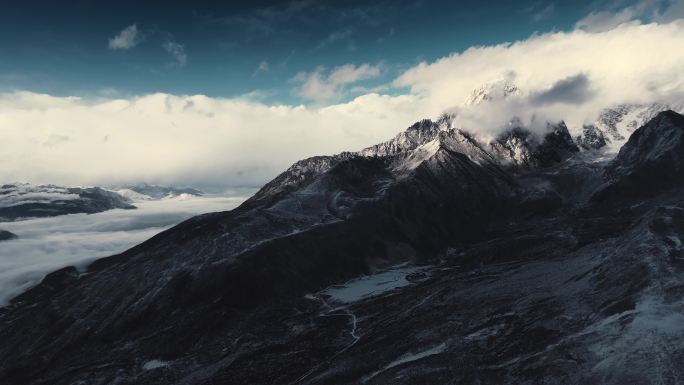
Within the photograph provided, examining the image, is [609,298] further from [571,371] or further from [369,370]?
[369,370]

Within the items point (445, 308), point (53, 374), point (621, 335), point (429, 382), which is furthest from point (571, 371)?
point (53, 374)

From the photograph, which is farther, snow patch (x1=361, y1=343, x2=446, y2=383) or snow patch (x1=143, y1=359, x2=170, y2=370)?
snow patch (x1=143, y1=359, x2=170, y2=370)

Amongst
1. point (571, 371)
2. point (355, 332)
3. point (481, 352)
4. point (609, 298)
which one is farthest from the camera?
point (355, 332)

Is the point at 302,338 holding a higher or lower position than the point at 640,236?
lower

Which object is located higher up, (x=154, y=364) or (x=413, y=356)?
(x=154, y=364)

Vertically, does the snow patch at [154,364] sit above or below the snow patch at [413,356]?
above

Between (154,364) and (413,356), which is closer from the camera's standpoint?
(413,356)

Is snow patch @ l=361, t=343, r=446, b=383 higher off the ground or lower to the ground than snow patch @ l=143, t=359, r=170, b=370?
lower

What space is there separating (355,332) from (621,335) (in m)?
90.4

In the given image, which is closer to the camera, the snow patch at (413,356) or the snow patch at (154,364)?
the snow patch at (413,356)

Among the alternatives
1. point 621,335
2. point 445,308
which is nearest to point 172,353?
point 445,308

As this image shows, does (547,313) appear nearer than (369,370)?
No

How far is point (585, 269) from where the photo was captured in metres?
196

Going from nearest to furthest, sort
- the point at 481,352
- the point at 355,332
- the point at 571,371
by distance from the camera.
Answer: the point at 571,371
the point at 481,352
the point at 355,332
